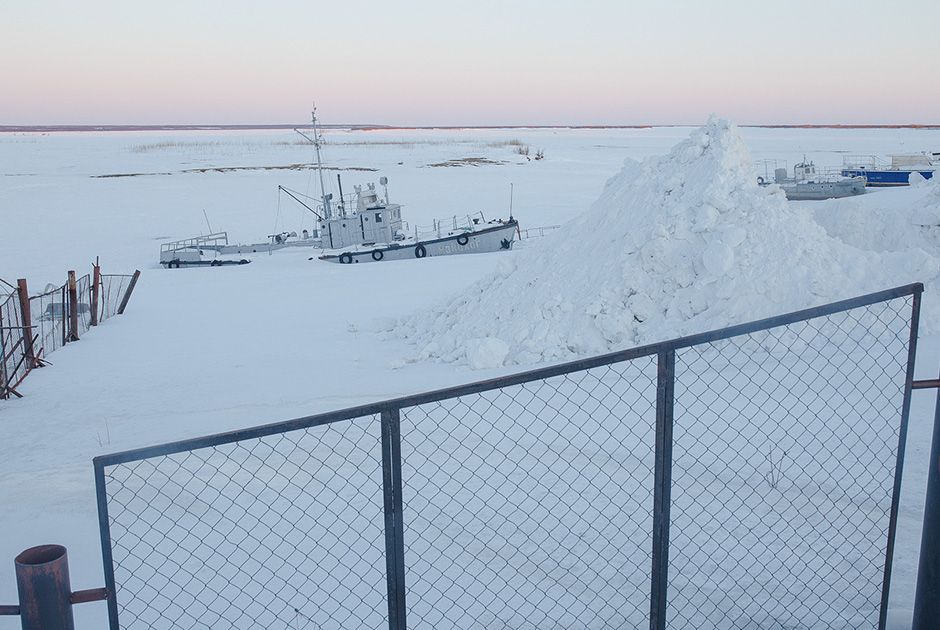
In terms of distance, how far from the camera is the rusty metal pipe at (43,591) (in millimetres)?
2955

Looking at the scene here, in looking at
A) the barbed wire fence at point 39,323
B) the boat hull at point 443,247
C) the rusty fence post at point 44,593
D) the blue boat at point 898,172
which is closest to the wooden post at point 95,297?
the barbed wire fence at point 39,323

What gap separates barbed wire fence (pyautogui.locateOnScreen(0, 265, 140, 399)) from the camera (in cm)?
1138

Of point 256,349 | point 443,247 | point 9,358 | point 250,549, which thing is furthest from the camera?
point 443,247

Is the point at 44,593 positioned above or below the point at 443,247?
above

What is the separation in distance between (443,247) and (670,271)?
17864mm

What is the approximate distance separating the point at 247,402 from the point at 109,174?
215 feet

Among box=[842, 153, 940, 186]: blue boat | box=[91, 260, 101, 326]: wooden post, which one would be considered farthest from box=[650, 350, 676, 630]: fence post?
box=[842, 153, 940, 186]: blue boat

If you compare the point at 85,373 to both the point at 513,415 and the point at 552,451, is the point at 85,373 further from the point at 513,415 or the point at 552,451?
the point at 552,451

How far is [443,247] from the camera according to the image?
28.2 metres

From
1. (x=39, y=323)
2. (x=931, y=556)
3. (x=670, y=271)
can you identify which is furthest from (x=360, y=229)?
(x=931, y=556)

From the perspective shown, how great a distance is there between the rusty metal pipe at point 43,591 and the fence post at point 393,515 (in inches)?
54.6

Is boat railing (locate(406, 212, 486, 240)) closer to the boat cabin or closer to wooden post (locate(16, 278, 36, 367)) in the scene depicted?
the boat cabin

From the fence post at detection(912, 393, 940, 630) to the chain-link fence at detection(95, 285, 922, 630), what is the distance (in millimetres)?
185

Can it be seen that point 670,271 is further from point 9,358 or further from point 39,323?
point 39,323
